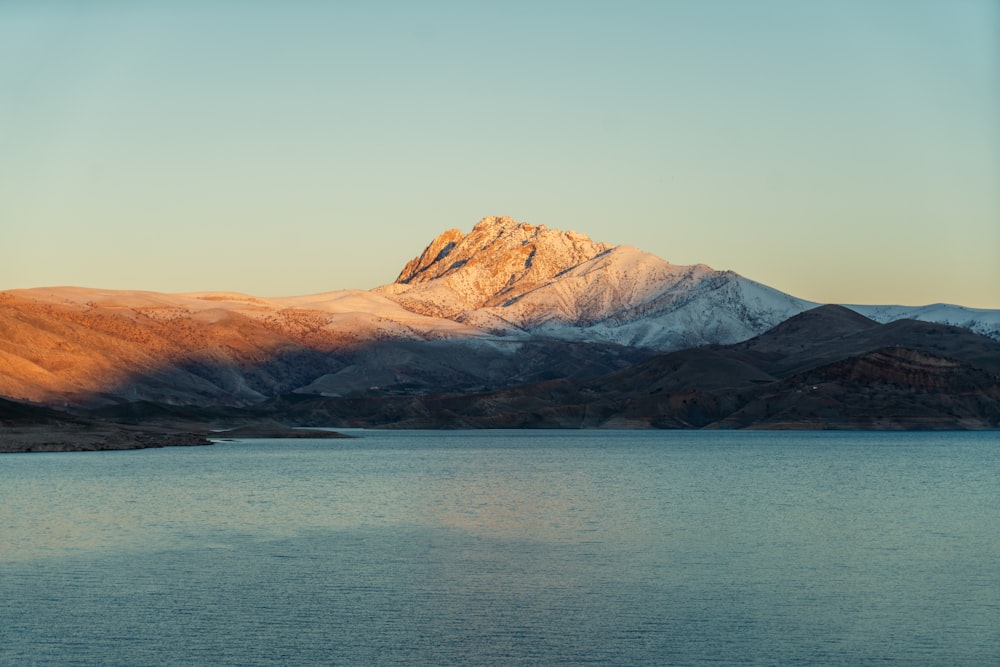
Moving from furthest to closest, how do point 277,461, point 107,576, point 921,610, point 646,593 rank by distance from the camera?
point 277,461, point 107,576, point 646,593, point 921,610

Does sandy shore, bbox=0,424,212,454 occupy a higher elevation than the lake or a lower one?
higher

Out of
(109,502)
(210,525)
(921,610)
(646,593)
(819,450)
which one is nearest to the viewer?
(921,610)

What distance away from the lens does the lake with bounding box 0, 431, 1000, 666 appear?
42.0m

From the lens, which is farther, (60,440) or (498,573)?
(60,440)

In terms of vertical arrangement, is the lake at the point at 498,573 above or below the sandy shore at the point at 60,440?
below

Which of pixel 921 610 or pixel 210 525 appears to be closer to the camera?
pixel 921 610

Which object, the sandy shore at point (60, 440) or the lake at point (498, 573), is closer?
the lake at point (498, 573)

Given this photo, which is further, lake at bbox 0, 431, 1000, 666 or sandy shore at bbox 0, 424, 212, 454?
sandy shore at bbox 0, 424, 212, 454

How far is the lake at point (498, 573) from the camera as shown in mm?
41969

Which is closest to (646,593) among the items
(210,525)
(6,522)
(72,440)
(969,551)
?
(969,551)

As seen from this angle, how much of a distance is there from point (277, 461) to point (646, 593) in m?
111

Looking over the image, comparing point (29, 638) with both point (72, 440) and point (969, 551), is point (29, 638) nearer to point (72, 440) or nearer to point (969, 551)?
point (969, 551)

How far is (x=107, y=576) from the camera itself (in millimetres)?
54812

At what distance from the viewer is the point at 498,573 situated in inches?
2221
